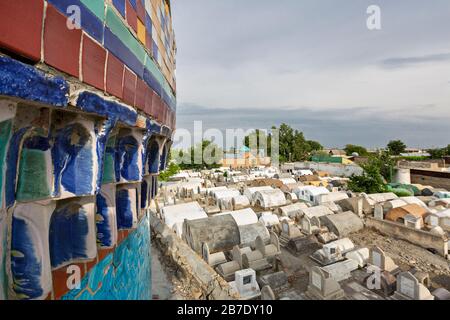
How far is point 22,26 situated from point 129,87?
84cm

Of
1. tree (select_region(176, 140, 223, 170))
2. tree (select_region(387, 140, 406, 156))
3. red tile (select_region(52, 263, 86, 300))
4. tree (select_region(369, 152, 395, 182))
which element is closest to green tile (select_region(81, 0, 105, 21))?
red tile (select_region(52, 263, 86, 300))

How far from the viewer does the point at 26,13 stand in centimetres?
80

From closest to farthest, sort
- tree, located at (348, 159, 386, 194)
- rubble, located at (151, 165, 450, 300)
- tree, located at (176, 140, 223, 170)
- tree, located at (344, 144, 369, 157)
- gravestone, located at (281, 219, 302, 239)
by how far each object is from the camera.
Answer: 1. rubble, located at (151, 165, 450, 300)
2. gravestone, located at (281, 219, 302, 239)
3. tree, located at (348, 159, 386, 194)
4. tree, located at (176, 140, 223, 170)
5. tree, located at (344, 144, 369, 157)

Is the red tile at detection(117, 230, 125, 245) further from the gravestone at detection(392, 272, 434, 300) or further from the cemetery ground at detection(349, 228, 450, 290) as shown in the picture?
the cemetery ground at detection(349, 228, 450, 290)

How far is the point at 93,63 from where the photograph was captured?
1.20 m

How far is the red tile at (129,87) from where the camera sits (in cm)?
157

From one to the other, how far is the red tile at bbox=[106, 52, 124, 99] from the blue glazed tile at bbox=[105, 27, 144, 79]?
1.5 inches

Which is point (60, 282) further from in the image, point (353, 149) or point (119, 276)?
point (353, 149)

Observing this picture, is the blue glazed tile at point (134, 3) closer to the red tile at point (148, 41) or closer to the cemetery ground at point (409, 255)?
the red tile at point (148, 41)

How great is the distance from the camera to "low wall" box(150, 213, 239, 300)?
15.4 ft

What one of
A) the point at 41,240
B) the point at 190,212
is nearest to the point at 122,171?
the point at 41,240

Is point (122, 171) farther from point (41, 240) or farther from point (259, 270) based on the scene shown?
point (259, 270)

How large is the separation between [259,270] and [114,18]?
13.4m

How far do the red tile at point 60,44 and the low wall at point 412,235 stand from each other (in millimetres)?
19873
